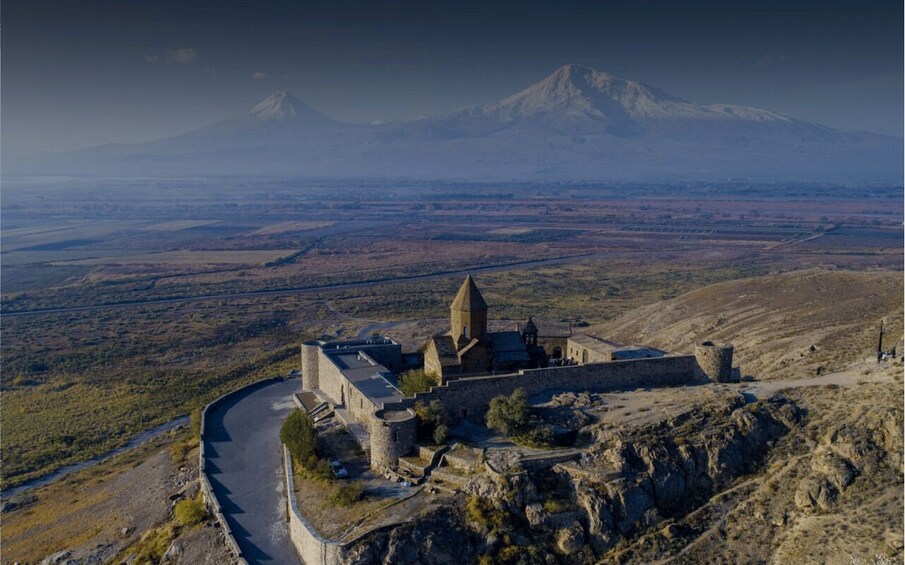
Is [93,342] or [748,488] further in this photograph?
[93,342]

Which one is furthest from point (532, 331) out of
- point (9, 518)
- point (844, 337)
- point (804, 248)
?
point (804, 248)

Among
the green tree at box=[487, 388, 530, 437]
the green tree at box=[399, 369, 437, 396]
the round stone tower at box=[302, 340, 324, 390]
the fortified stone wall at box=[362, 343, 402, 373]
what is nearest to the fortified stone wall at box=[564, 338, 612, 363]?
the green tree at box=[487, 388, 530, 437]

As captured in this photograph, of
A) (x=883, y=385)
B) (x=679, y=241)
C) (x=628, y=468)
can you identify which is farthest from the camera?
(x=679, y=241)

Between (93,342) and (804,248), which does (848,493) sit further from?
(804,248)

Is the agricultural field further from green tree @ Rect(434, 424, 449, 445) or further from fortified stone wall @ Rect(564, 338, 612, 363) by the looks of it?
fortified stone wall @ Rect(564, 338, 612, 363)

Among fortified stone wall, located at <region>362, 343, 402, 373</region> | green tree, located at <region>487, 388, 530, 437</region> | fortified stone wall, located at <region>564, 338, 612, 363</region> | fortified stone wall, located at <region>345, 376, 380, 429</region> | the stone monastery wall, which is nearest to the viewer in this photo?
green tree, located at <region>487, 388, 530, 437</region>

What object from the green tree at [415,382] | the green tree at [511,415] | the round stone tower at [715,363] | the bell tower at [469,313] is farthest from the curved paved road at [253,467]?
the round stone tower at [715,363]
